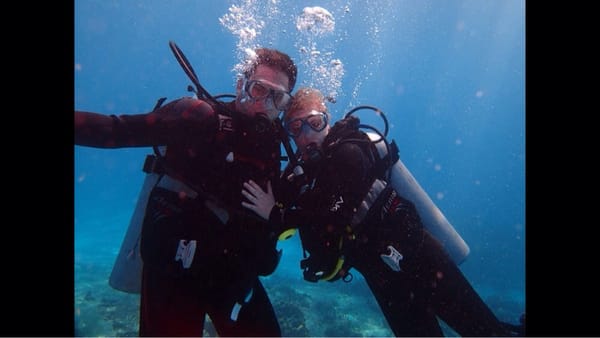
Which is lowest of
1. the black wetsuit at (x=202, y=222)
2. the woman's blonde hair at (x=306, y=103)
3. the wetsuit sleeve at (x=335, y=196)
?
the black wetsuit at (x=202, y=222)

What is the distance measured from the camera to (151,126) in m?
3.14

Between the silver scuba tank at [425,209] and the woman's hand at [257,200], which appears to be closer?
the woman's hand at [257,200]

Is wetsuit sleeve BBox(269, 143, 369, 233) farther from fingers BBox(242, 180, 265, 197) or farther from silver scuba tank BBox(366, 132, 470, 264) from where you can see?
silver scuba tank BBox(366, 132, 470, 264)

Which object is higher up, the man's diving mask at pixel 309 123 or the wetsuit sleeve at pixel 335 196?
the man's diving mask at pixel 309 123

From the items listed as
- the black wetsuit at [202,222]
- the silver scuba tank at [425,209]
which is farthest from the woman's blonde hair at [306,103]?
the black wetsuit at [202,222]

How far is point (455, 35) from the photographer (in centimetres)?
4819

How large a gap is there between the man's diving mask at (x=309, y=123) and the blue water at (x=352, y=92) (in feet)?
8.09

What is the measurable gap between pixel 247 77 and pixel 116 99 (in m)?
118

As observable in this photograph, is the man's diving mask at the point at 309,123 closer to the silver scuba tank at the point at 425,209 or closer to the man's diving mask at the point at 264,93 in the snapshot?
the man's diving mask at the point at 264,93

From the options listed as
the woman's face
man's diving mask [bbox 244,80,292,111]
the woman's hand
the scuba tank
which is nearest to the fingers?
the woman's hand

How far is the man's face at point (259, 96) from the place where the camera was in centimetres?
386

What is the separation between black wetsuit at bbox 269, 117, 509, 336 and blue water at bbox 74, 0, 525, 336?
2997mm
